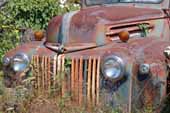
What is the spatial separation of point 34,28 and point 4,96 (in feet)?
12.1

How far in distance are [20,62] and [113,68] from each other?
1389mm

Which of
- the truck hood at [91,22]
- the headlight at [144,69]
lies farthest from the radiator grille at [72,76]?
the headlight at [144,69]

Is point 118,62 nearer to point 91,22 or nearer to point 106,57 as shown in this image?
point 106,57

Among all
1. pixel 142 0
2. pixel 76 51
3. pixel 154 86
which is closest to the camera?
pixel 154 86

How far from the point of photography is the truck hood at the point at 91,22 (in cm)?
679

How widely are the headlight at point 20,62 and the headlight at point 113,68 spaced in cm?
→ 118

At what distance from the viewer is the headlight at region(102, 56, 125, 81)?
6166 millimetres

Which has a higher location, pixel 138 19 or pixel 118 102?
pixel 138 19

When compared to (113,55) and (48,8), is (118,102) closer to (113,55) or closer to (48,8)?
(113,55)

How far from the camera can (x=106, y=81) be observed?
20.7 feet

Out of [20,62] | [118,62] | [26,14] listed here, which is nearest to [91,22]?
[118,62]

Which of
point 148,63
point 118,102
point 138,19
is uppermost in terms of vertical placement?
point 138,19

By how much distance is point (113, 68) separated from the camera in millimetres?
6199

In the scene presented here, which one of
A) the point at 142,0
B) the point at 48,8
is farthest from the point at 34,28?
the point at 142,0
